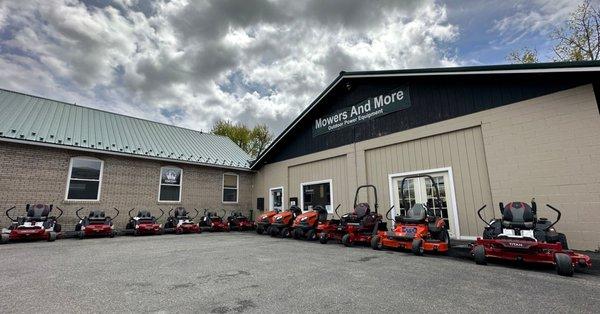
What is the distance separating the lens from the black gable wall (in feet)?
22.8

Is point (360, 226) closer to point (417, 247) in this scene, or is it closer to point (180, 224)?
point (417, 247)

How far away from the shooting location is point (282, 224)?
10219mm

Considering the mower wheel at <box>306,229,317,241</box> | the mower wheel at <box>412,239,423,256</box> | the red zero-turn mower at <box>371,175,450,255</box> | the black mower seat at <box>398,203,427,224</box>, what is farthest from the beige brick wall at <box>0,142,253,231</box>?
the mower wheel at <box>412,239,423,256</box>

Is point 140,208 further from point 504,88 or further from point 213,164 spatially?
point 504,88

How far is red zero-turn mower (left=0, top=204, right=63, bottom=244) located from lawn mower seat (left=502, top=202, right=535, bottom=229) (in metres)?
11.9

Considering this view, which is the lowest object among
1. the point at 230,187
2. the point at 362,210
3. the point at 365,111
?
the point at 362,210

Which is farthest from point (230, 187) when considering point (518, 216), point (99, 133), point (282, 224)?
point (518, 216)

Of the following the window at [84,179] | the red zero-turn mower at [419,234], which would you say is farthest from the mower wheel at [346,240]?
the window at [84,179]

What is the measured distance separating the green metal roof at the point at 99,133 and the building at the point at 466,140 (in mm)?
5961

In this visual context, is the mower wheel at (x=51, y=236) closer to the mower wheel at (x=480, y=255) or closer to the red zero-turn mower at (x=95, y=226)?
the red zero-turn mower at (x=95, y=226)

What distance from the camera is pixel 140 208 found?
12141 millimetres

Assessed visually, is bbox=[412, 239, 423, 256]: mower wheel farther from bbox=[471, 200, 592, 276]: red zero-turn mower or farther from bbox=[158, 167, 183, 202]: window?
bbox=[158, 167, 183, 202]: window

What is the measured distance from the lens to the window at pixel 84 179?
10.7 metres

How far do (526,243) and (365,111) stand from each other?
23.0 ft
